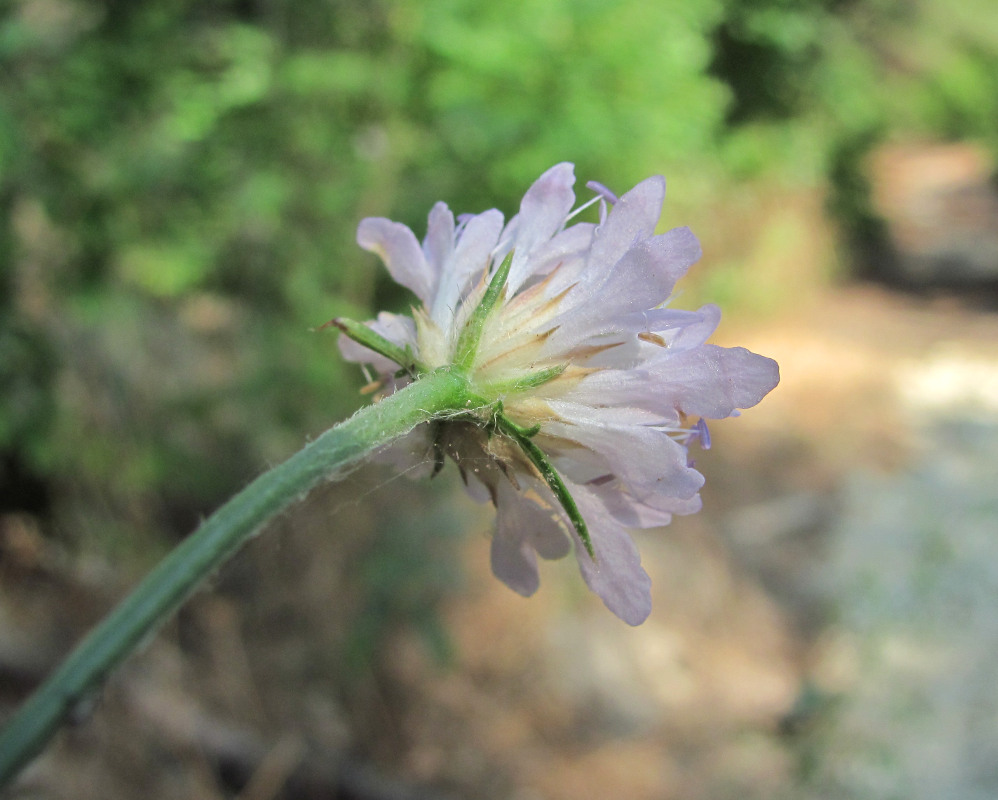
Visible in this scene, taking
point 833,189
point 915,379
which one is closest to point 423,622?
point 915,379

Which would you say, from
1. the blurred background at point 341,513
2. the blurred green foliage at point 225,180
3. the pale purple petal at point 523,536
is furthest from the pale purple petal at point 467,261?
the blurred green foliage at point 225,180

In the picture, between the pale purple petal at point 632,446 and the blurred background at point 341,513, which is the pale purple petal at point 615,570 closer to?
the pale purple petal at point 632,446

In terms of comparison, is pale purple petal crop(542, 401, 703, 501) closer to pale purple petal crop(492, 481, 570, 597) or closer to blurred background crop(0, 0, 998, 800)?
pale purple petal crop(492, 481, 570, 597)

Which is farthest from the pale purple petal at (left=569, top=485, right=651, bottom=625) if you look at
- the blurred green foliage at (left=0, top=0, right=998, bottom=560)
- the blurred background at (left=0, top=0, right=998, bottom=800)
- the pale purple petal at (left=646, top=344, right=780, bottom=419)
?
the blurred green foliage at (left=0, top=0, right=998, bottom=560)

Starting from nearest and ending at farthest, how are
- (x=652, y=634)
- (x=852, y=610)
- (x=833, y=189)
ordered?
(x=652, y=634), (x=852, y=610), (x=833, y=189)

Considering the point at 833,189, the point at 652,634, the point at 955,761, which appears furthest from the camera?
the point at 833,189

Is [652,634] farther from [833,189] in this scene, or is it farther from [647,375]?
[833,189]
